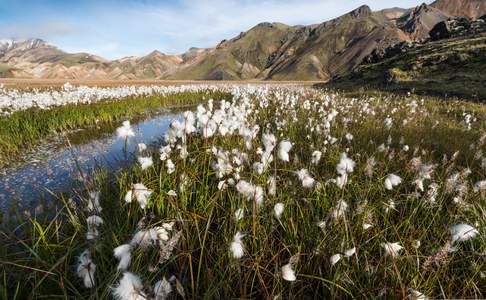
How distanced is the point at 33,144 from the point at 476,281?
457 inches

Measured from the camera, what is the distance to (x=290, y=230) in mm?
2920

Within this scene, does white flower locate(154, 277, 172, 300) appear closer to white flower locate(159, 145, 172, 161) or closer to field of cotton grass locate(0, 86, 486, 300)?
field of cotton grass locate(0, 86, 486, 300)

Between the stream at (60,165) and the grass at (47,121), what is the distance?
1.92ft

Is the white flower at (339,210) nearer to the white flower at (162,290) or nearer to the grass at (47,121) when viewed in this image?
the white flower at (162,290)

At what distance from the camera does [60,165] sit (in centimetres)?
746

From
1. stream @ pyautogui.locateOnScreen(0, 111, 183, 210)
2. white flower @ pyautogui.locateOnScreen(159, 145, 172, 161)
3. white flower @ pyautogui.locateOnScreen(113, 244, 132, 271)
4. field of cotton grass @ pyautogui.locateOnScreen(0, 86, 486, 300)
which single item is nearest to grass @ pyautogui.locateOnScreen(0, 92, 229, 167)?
stream @ pyautogui.locateOnScreen(0, 111, 183, 210)

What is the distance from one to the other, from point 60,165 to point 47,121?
5132 millimetres

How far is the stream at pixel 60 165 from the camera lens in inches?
214

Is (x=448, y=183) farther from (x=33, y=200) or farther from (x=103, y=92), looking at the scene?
(x=103, y=92)

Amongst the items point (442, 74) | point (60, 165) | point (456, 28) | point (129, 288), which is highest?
point (456, 28)

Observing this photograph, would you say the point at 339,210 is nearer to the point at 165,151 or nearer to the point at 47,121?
the point at 165,151

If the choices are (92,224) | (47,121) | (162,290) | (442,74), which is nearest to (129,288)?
(162,290)

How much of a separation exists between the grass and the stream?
0.58 metres

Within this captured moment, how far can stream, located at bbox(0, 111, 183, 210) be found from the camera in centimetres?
543
